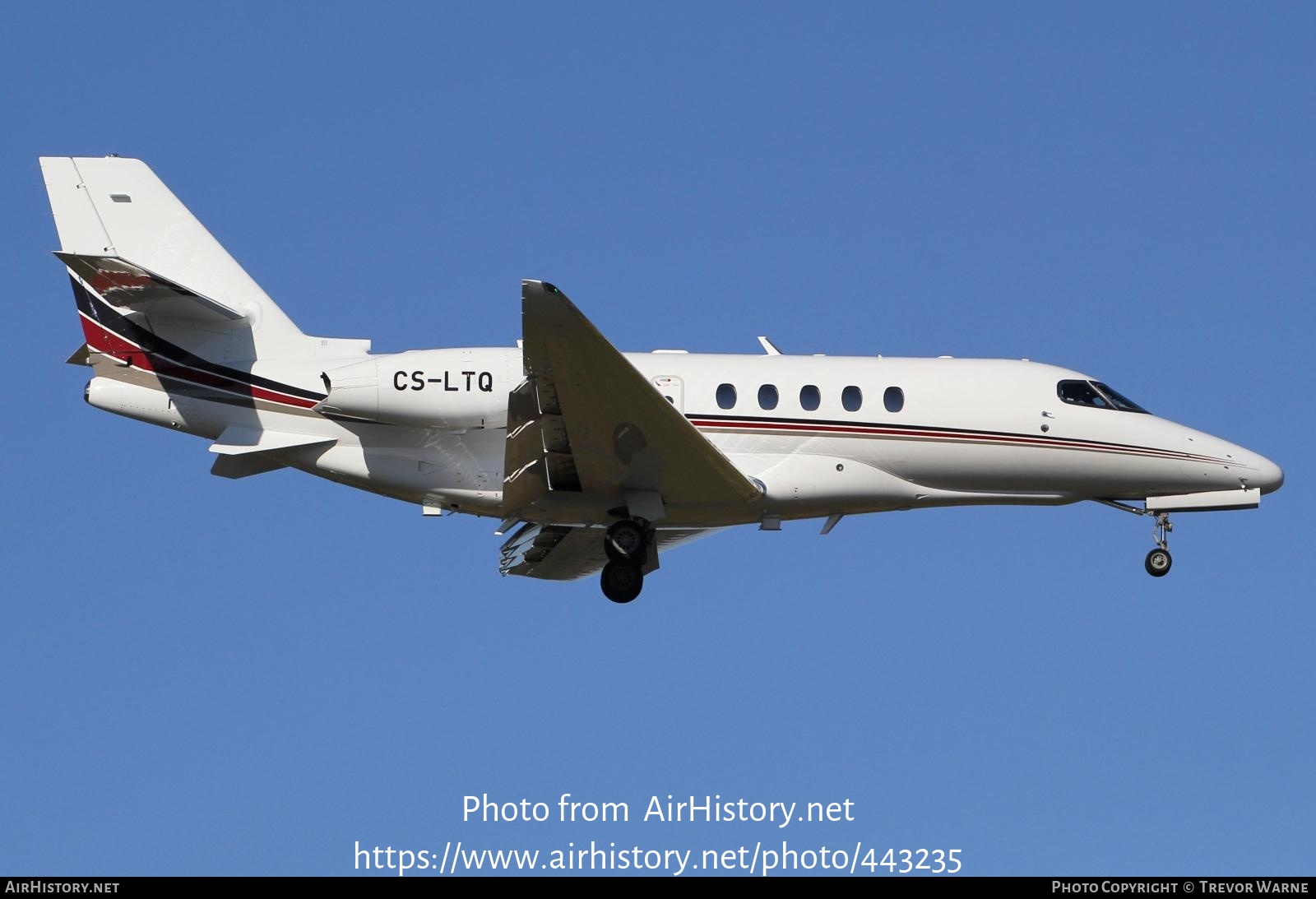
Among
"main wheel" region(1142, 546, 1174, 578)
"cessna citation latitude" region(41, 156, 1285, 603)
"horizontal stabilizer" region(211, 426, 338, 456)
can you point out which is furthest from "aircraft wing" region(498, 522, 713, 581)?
"main wheel" region(1142, 546, 1174, 578)

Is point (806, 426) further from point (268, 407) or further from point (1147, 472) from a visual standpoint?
point (268, 407)

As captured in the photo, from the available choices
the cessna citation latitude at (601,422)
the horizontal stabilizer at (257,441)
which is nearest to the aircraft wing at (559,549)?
the cessna citation latitude at (601,422)

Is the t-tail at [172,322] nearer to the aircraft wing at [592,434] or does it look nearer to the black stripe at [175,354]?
the black stripe at [175,354]

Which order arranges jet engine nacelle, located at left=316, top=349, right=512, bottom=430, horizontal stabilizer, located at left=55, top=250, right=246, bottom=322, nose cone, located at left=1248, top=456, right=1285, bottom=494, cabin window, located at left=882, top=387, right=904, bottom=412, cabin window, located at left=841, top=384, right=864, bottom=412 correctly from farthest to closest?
1. nose cone, located at left=1248, top=456, right=1285, bottom=494
2. cabin window, located at left=882, top=387, right=904, bottom=412
3. cabin window, located at left=841, top=384, right=864, bottom=412
4. jet engine nacelle, located at left=316, top=349, right=512, bottom=430
5. horizontal stabilizer, located at left=55, top=250, right=246, bottom=322

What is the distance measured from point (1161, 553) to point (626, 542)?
21.8 feet

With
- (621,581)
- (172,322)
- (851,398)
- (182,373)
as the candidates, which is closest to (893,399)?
(851,398)

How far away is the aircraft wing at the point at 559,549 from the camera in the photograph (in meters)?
22.5

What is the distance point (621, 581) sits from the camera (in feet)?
65.8

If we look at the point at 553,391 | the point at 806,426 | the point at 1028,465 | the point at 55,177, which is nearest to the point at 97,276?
the point at 55,177

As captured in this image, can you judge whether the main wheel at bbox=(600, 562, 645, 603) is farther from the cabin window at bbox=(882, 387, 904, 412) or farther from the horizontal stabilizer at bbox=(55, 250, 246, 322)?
the horizontal stabilizer at bbox=(55, 250, 246, 322)

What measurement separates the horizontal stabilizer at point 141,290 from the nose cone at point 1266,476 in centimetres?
1206

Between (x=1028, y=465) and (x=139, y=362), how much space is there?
10.3 m

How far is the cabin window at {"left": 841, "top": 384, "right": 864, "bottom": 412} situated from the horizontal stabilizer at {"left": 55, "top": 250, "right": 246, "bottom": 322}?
6.92 m

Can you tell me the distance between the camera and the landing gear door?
66.1 feet
